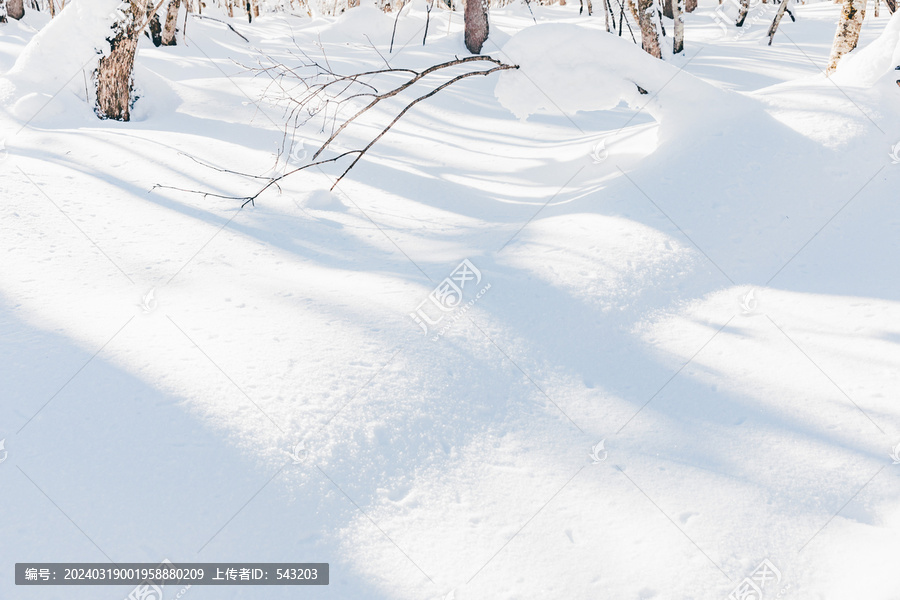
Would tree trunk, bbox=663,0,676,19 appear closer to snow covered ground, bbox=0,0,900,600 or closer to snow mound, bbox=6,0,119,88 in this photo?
snow covered ground, bbox=0,0,900,600

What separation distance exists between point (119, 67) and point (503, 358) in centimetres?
597

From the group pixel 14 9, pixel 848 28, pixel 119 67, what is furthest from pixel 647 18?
pixel 14 9

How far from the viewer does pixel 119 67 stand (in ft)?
20.3

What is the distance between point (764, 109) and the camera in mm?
4191

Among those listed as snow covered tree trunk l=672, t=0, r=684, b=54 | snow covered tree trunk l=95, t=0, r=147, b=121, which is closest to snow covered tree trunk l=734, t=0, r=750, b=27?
snow covered tree trunk l=672, t=0, r=684, b=54

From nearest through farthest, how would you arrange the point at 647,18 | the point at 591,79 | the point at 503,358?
the point at 503,358, the point at 591,79, the point at 647,18

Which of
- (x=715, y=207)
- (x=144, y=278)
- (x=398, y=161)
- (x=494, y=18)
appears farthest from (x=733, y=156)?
(x=494, y=18)

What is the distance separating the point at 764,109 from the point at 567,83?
1.52 meters

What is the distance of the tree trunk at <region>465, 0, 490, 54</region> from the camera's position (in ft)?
32.2

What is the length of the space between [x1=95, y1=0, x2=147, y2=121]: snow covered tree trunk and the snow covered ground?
1333 millimetres

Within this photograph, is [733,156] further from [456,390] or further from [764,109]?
[456,390]

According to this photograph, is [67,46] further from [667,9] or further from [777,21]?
[667,9]

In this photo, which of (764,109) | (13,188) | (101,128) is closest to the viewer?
(13,188)

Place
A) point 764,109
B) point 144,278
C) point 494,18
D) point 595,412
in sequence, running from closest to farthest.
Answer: point 595,412 < point 144,278 < point 764,109 < point 494,18
